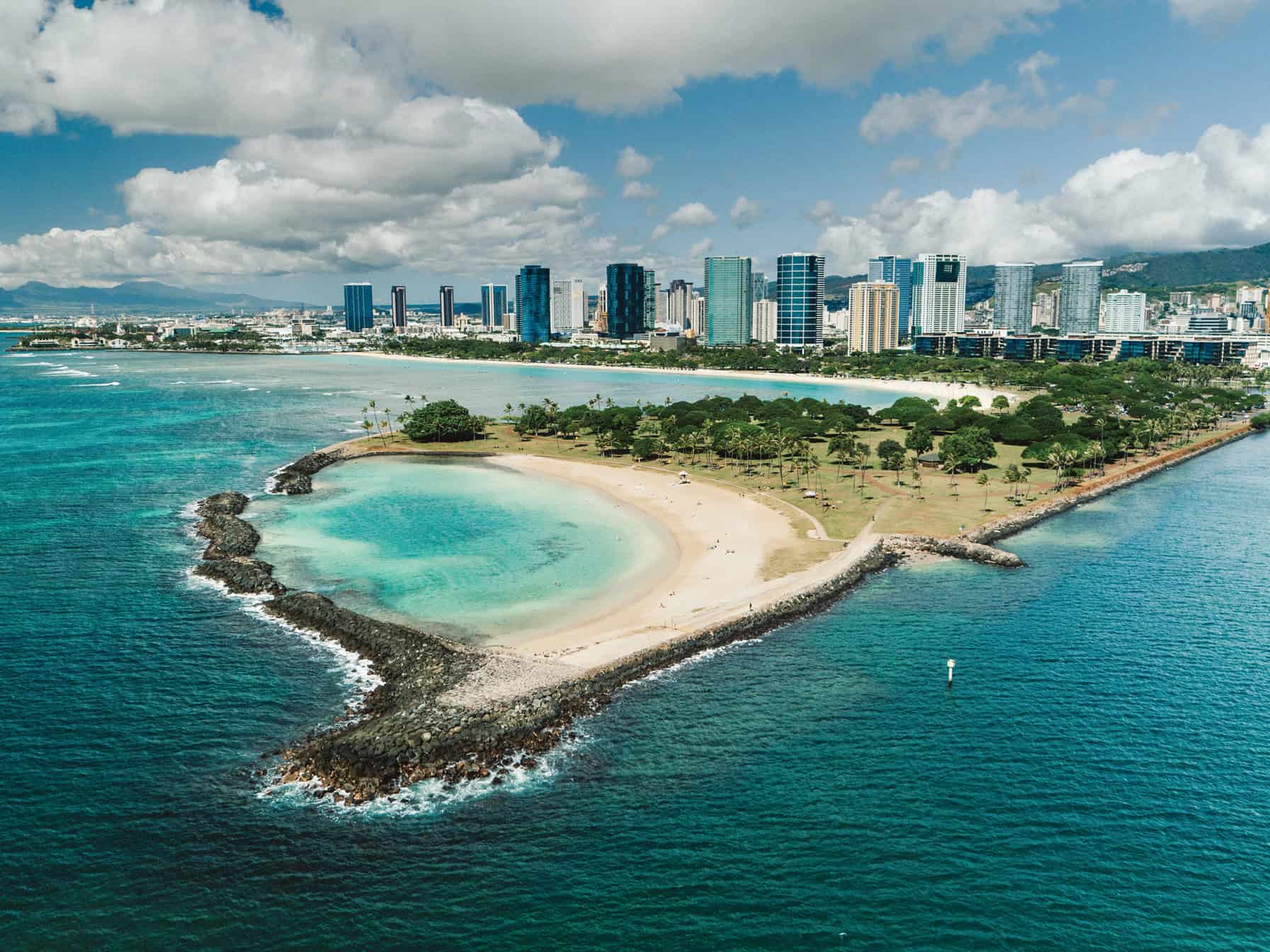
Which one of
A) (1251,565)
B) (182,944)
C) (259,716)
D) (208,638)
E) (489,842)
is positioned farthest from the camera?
(1251,565)

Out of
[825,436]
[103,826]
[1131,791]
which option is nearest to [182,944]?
[103,826]

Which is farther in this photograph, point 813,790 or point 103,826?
point 813,790

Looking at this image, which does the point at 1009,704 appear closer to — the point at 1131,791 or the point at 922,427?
the point at 1131,791

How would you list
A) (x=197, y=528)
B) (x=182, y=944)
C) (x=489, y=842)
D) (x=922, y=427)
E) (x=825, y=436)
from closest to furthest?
(x=182, y=944) < (x=489, y=842) < (x=197, y=528) < (x=922, y=427) < (x=825, y=436)

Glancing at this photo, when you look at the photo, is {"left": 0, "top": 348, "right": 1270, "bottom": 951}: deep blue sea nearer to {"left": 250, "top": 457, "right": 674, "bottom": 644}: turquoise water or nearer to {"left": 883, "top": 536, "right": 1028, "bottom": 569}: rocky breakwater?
{"left": 883, "top": 536, "right": 1028, "bottom": 569}: rocky breakwater

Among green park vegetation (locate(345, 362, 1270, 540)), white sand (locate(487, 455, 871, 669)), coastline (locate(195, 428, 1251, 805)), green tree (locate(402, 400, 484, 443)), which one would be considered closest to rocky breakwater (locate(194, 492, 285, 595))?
coastline (locate(195, 428, 1251, 805))

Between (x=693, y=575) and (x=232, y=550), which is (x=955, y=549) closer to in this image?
(x=693, y=575)

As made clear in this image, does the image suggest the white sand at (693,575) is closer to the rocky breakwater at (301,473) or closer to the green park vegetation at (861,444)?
the green park vegetation at (861,444)

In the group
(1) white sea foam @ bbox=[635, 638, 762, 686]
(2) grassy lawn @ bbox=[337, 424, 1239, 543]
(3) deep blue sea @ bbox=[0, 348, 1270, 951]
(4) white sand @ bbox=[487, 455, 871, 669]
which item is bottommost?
(3) deep blue sea @ bbox=[0, 348, 1270, 951]
